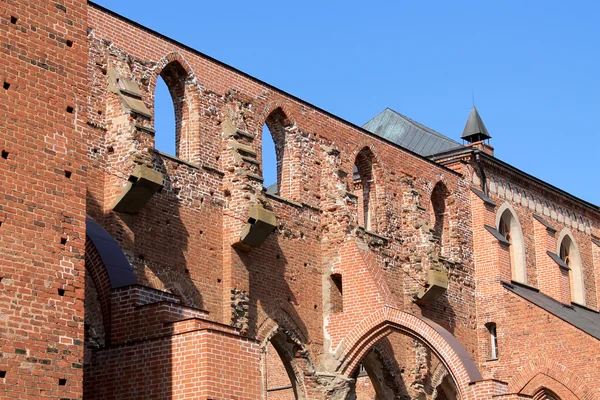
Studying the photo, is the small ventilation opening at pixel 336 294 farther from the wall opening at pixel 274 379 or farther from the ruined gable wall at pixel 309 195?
the wall opening at pixel 274 379

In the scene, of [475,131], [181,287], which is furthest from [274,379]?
[181,287]

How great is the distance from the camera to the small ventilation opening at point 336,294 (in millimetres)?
21677

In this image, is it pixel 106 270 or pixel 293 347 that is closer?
pixel 106 270

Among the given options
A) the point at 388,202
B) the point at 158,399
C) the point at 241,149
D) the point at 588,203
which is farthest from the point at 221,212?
the point at 588,203

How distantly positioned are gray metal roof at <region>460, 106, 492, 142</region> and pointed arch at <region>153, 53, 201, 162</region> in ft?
37.4

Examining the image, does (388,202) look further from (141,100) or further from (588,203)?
(588,203)

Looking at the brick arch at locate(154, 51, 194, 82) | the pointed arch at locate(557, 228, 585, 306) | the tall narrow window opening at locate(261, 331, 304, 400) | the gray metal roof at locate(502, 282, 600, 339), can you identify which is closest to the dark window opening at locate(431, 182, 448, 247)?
the gray metal roof at locate(502, 282, 600, 339)

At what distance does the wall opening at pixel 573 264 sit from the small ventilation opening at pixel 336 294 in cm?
1133

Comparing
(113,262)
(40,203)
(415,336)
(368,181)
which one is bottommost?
(40,203)

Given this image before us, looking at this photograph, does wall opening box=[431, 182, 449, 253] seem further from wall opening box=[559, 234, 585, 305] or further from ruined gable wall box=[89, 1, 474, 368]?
wall opening box=[559, 234, 585, 305]

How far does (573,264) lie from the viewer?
1241 inches

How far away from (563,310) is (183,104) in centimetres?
1206

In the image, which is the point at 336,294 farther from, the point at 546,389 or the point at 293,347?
the point at 546,389

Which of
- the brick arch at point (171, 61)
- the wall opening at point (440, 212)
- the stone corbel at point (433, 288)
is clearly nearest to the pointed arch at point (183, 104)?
the brick arch at point (171, 61)
